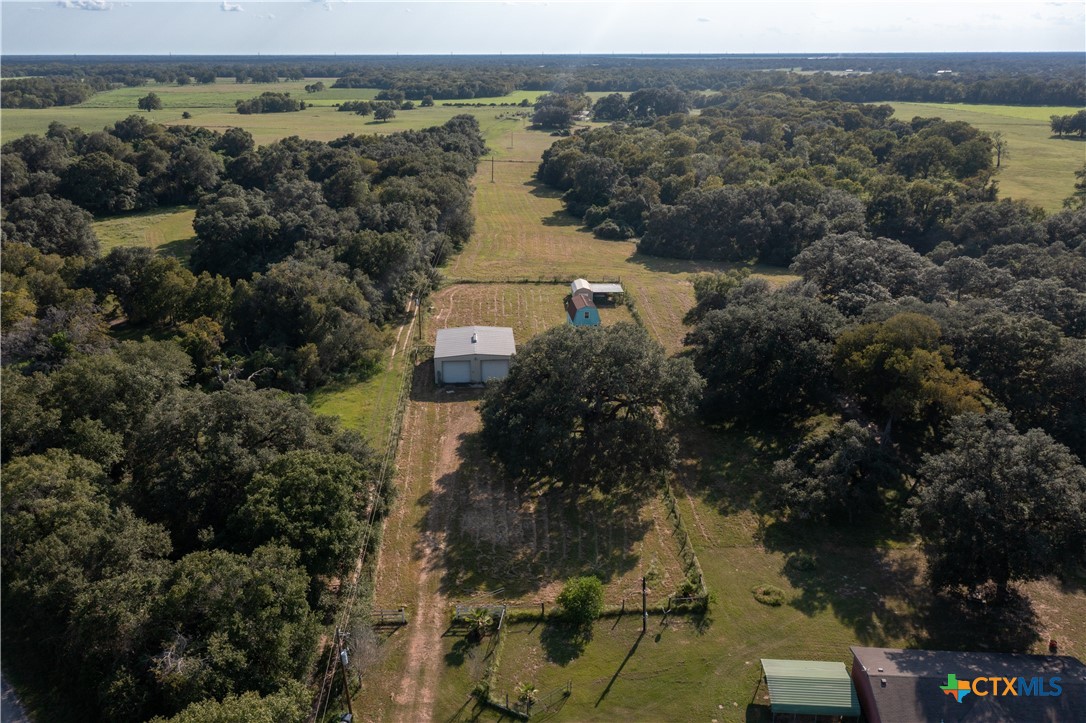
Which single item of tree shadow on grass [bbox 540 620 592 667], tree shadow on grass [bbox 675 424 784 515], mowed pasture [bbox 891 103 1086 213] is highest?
mowed pasture [bbox 891 103 1086 213]

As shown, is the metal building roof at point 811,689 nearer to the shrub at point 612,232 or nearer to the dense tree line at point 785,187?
the dense tree line at point 785,187

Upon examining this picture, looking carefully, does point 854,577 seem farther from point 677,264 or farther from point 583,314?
point 677,264

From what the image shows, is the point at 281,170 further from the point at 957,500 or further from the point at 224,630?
the point at 957,500

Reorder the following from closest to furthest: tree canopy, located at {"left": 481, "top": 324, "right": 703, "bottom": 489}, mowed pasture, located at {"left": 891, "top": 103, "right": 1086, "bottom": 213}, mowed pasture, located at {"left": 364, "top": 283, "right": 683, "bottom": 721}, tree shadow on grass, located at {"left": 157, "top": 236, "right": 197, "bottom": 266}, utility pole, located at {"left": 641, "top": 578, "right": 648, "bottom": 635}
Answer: mowed pasture, located at {"left": 364, "top": 283, "right": 683, "bottom": 721}
utility pole, located at {"left": 641, "top": 578, "right": 648, "bottom": 635}
tree canopy, located at {"left": 481, "top": 324, "right": 703, "bottom": 489}
tree shadow on grass, located at {"left": 157, "top": 236, "right": 197, "bottom": 266}
mowed pasture, located at {"left": 891, "top": 103, "right": 1086, "bottom": 213}

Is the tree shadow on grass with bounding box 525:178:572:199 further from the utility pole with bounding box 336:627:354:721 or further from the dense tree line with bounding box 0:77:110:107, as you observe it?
the dense tree line with bounding box 0:77:110:107

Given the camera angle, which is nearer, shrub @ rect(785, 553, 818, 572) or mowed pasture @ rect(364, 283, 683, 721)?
mowed pasture @ rect(364, 283, 683, 721)

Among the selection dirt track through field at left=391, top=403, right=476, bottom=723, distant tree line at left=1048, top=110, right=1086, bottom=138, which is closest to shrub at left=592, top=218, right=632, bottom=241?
dirt track through field at left=391, top=403, right=476, bottom=723

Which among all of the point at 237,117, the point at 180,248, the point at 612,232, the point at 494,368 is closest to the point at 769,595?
the point at 494,368

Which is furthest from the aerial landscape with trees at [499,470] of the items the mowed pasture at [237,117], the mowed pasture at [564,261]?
the mowed pasture at [237,117]
